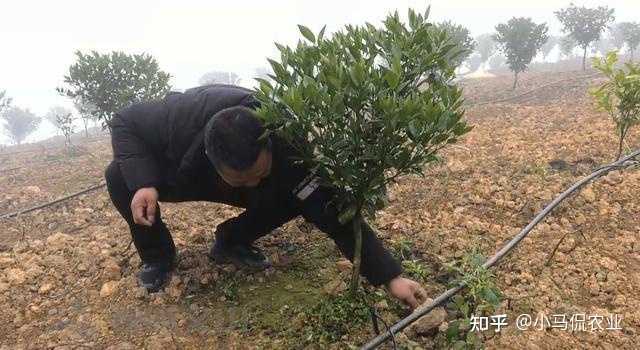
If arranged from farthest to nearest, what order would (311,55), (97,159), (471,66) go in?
(471,66), (97,159), (311,55)

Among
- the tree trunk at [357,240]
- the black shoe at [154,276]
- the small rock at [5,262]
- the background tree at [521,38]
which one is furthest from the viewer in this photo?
the background tree at [521,38]

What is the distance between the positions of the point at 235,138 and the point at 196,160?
0.56 metres

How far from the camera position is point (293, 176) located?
2812 millimetres

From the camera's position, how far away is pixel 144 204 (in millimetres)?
2828

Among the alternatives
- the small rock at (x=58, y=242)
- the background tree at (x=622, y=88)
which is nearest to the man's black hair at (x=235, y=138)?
the small rock at (x=58, y=242)

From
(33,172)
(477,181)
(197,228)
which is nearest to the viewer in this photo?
(197,228)

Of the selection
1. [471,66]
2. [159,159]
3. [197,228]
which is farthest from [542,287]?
[471,66]

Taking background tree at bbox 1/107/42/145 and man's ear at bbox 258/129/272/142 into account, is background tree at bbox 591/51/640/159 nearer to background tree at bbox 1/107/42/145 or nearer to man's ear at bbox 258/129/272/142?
man's ear at bbox 258/129/272/142

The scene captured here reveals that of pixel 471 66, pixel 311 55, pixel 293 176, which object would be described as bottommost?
pixel 471 66

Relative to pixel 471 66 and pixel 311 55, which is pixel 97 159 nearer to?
pixel 311 55

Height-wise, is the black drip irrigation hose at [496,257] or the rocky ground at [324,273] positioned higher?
the black drip irrigation hose at [496,257]

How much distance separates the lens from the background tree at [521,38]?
64.6 ft

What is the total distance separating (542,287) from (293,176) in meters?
1.85

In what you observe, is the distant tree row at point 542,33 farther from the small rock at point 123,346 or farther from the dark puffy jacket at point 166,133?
the small rock at point 123,346
